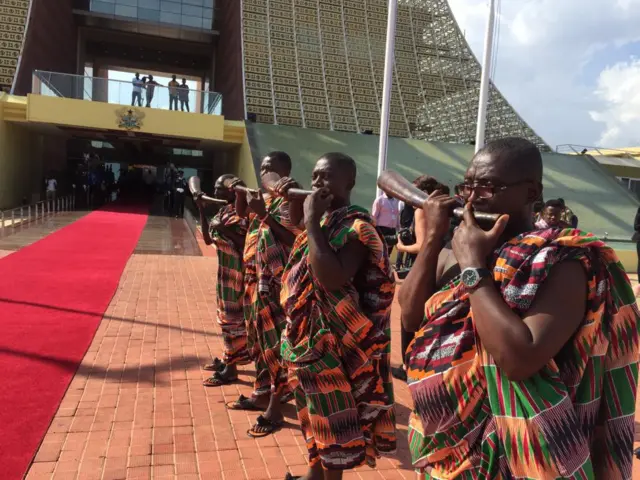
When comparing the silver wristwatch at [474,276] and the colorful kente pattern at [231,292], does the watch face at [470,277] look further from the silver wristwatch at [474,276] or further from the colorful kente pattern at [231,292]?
the colorful kente pattern at [231,292]

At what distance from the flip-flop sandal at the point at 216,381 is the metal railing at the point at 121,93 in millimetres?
14874

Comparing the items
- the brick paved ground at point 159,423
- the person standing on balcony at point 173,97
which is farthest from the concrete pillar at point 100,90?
the brick paved ground at point 159,423

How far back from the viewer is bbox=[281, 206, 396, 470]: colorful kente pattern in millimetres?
2158

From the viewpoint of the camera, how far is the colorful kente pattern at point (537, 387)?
1.22 metres

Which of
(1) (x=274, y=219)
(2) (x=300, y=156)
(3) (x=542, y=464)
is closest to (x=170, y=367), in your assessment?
(1) (x=274, y=219)

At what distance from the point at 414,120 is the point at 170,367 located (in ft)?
60.1

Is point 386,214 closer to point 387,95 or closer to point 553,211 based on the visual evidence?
point 553,211

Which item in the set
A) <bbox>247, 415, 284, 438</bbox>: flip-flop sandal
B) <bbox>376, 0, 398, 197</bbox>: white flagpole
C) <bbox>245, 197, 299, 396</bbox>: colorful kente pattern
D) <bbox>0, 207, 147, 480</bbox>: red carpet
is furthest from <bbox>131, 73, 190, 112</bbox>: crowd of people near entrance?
<bbox>247, 415, 284, 438</bbox>: flip-flop sandal

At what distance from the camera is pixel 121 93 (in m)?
16.6

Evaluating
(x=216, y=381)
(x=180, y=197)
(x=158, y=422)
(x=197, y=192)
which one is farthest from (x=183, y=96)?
(x=158, y=422)

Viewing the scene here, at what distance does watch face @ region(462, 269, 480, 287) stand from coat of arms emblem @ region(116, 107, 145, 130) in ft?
56.8

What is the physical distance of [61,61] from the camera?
940 inches

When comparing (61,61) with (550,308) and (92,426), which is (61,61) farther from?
(550,308)

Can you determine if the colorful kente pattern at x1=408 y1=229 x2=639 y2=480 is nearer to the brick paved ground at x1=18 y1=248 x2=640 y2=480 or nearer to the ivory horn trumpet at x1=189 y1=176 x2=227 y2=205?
the brick paved ground at x1=18 y1=248 x2=640 y2=480
